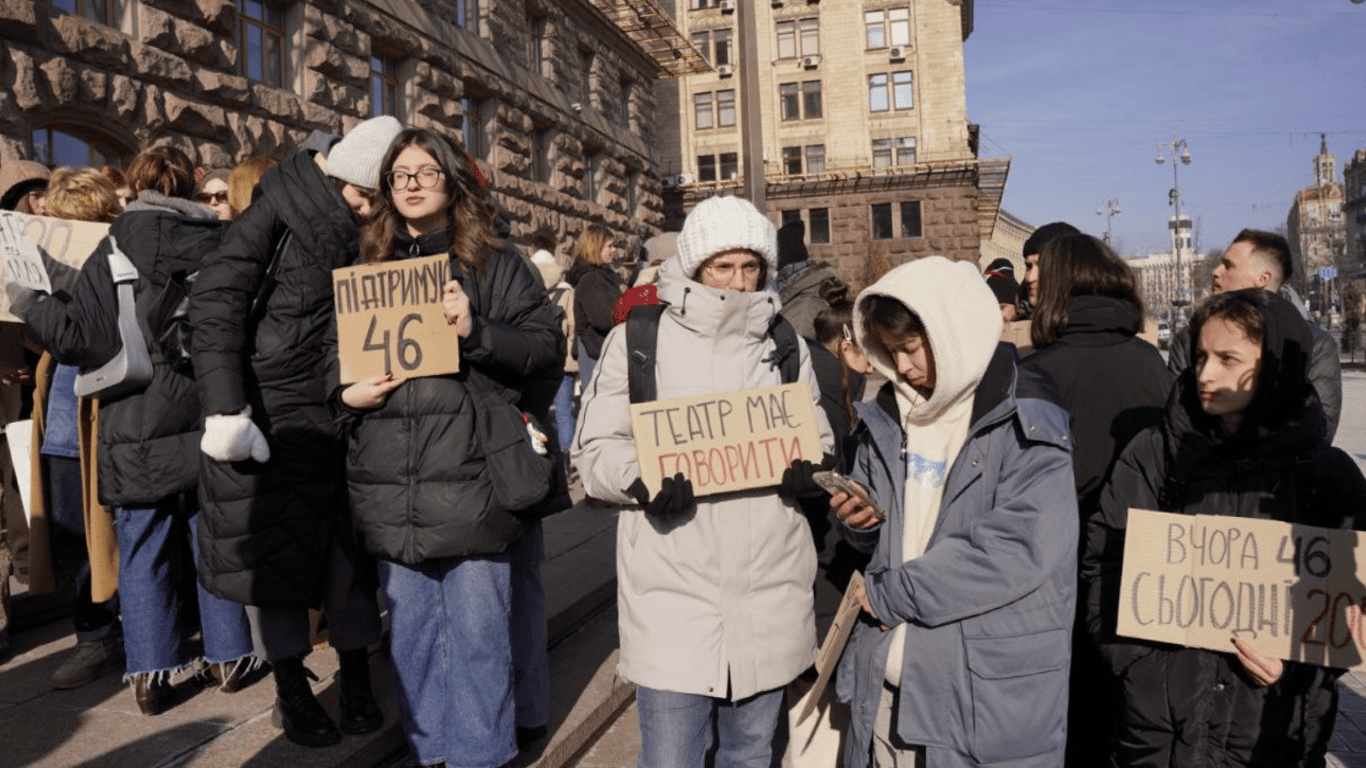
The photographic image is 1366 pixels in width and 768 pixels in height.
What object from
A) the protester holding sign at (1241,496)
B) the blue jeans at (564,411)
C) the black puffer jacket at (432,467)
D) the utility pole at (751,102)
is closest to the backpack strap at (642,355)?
the black puffer jacket at (432,467)

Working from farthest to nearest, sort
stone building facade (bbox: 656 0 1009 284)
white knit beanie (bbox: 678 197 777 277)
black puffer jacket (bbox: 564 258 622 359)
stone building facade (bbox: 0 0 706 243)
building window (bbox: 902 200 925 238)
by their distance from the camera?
building window (bbox: 902 200 925 238) → stone building facade (bbox: 656 0 1009 284) → stone building facade (bbox: 0 0 706 243) → black puffer jacket (bbox: 564 258 622 359) → white knit beanie (bbox: 678 197 777 277)

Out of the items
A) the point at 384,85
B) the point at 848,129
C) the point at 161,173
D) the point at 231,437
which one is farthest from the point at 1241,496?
the point at 848,129

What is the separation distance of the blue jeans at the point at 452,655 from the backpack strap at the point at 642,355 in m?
0.72

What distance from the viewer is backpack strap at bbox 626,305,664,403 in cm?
275

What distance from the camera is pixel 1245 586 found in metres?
2.31

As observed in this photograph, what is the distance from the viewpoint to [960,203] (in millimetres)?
33594

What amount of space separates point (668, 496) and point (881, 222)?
109 ft

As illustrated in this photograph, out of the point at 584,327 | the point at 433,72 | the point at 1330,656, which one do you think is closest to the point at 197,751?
the point at 1330,656

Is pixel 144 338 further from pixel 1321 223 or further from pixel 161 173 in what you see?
pixel 1321 223

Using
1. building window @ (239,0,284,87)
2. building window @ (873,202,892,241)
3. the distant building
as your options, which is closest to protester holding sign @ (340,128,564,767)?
building window @ (239,0,284,87)

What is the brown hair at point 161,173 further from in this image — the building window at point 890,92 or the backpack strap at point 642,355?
the building window at point 890,92

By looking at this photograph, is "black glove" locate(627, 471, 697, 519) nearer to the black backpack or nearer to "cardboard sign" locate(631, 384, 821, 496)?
"cardboard sign" locate(631, 384, 821, 496)

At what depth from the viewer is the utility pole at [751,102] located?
8047mm

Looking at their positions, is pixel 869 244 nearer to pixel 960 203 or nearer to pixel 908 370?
pixel 960 203
